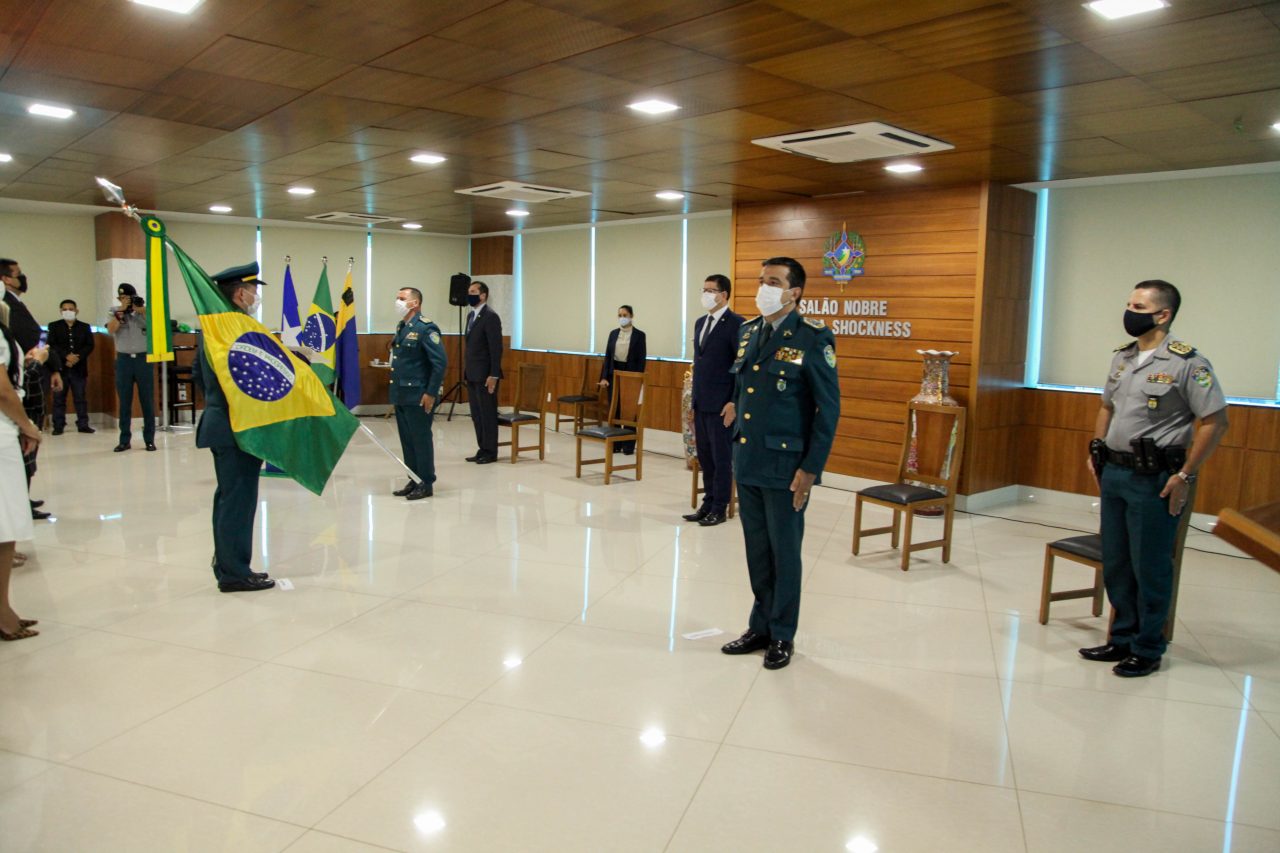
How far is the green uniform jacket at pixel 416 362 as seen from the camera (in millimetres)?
6742

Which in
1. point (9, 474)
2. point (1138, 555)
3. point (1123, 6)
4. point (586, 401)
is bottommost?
point (1138, 555)

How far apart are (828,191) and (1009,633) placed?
443 cm

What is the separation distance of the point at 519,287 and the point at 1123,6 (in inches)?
405

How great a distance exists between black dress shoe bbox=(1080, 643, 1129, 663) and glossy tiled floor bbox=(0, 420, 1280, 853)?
123 mm

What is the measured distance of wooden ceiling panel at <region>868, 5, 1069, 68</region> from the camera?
124 inches

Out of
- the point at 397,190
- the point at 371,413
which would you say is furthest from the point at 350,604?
the point at 371,413

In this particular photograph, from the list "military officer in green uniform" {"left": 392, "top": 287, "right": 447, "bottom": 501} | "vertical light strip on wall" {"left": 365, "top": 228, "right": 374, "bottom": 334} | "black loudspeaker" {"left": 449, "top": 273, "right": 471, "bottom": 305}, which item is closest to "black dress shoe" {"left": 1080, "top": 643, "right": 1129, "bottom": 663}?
"military officer in green uniform" {"left": 392, "top": 287, "right": 447, "bottom": 501}

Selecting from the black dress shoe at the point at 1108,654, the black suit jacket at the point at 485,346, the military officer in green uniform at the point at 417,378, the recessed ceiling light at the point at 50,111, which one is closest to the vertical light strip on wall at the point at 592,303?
the black suit jacket at the point at 485,346

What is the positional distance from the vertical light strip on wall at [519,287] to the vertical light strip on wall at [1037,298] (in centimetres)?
735

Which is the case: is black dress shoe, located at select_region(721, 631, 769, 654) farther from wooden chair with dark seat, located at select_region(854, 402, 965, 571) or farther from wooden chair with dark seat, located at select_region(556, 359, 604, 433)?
wooden chair with dark seat, located at select_region(556, 359, 604, 433)

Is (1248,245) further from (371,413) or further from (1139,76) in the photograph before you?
(371,413)

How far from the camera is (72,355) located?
32.0 ft

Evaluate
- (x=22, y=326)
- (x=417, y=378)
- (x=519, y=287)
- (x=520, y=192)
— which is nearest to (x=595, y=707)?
(x=417, y=378)

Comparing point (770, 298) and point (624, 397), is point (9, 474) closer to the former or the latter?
point (770, 298)
